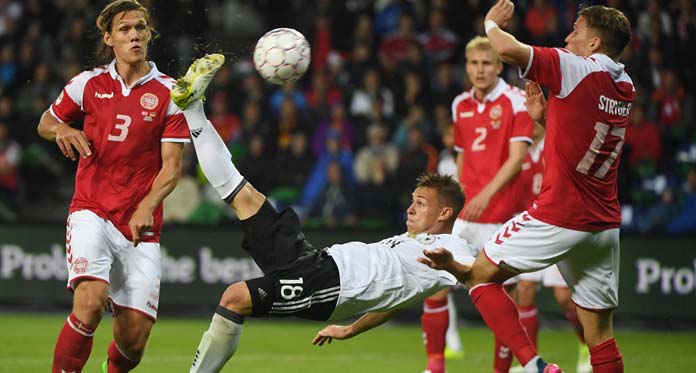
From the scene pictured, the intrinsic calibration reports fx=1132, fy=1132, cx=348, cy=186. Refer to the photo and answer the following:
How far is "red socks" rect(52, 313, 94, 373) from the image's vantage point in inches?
261

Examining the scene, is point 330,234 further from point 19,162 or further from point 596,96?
point 596,96

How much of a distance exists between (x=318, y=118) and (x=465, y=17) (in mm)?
2694

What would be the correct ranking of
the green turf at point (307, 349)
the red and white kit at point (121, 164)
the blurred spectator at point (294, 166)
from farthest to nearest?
1. the blurred spectator at point (294, 166)
2. the green turf at point (307, 349)
3. the red and white kit at point (121, 164)

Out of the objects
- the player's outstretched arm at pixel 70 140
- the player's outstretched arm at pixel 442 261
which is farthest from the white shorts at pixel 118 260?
the player's outstretched arm at pixel 442 261

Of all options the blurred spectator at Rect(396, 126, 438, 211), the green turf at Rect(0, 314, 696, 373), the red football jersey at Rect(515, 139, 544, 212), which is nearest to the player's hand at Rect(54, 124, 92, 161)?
the green turf at Rect(0, 314, 696, 373)

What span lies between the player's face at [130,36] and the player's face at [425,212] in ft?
6.39

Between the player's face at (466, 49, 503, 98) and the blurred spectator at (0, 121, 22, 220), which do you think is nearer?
the player's face at (466, 49, 503, 98)

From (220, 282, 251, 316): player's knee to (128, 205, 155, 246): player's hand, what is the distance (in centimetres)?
79

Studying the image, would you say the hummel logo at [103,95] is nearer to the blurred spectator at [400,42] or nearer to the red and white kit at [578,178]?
the red and white kit at [578,178]

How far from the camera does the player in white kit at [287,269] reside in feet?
20.3

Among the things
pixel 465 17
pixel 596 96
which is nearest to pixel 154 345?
pixel 596 96

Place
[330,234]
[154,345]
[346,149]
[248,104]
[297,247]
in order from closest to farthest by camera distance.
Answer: [297,247] < [154,345] < [330,234] < [346,149] < [248,104]

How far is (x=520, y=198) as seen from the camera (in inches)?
372

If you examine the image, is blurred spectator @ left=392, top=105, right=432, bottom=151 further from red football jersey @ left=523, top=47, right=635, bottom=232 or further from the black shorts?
the black shorts
